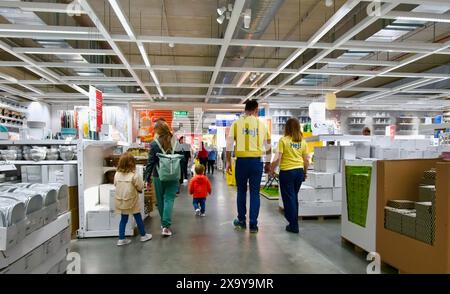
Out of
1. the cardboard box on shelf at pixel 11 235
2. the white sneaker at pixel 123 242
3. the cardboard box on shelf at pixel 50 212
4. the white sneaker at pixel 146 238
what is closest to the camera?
the cardboard box on shelf at pixel 11 235

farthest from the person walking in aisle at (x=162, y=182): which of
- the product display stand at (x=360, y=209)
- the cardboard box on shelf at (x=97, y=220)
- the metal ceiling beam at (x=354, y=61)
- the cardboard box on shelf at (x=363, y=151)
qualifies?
the metal ceiling beam at (x=354, y=61)

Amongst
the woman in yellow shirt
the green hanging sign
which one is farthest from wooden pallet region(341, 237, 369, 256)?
the woman in yellow shirt

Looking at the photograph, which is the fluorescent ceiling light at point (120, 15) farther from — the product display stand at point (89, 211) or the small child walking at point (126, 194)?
the small child walking at point (126, 194)

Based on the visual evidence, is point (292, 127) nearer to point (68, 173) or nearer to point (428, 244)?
point (428, 244)

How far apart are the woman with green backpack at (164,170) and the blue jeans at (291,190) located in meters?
1.33

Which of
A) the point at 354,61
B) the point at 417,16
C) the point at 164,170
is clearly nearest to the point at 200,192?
the point at 164,170

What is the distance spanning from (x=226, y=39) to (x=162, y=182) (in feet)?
10.7

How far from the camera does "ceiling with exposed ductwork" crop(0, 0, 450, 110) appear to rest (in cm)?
486

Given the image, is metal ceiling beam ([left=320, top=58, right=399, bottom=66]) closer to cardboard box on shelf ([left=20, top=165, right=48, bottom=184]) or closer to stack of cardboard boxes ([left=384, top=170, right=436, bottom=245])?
stack of cardboard boxes ([left=384, top=170, right=436, bottom=245])

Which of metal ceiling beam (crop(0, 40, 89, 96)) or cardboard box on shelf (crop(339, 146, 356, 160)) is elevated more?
metal ceiling beam (crop(0, 40, 89, 96))

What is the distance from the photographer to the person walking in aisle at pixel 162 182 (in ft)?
12.1

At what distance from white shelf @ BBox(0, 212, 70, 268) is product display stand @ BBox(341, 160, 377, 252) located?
2.66m

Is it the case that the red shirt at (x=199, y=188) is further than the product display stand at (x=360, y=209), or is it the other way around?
the red shirt at (x=199, y=188)

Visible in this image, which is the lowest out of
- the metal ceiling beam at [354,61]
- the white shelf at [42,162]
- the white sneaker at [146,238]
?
the white sneaker at [146,238]
